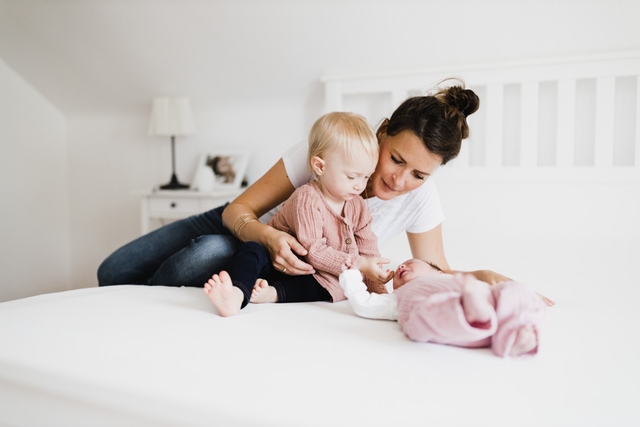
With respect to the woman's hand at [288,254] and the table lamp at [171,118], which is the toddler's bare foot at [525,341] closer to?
the woman's hand at [288,254]

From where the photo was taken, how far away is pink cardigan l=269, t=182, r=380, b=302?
113cm

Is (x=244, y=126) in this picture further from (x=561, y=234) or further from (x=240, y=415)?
(x=240, y=415)

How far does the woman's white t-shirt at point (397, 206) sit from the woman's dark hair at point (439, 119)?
18 cm

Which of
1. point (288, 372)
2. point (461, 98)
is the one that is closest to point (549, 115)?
point (461, 98)

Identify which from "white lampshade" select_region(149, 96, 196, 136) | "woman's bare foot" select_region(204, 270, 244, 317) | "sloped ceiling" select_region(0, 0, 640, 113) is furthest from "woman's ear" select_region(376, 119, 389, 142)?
"white lampshade" select_region(149, 96, 196, 136)

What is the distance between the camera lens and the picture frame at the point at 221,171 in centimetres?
259

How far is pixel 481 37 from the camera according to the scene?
6.63ft

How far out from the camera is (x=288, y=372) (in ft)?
2.37

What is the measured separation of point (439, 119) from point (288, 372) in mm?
725

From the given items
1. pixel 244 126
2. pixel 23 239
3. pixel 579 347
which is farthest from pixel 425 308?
pixel 23 239

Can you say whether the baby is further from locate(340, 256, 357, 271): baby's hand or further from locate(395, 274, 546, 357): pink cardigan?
locate(340, 256, 357, 271): baby's hand

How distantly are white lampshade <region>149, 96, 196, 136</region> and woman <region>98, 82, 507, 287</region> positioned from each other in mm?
1199

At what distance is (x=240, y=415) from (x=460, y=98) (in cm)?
92

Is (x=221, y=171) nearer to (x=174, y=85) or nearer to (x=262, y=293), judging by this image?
(x=174, y=85)
